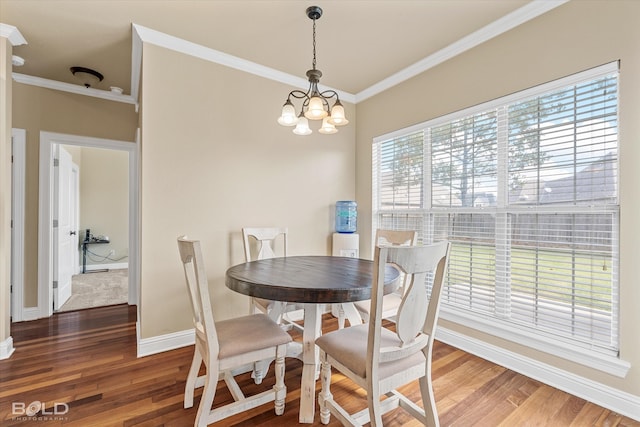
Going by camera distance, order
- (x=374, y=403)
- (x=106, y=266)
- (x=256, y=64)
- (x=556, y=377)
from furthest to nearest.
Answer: (x=106, y=266), (x=256, y=64), (x=556, y=377), (x=374, y=403)

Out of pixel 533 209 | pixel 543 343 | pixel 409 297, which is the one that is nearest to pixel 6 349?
pixel 409 297

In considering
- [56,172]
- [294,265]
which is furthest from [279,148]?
[56,172]

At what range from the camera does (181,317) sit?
2.49 m

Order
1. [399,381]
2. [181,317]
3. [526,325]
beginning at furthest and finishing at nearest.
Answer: [181,317]
[526,325]
[399,381]

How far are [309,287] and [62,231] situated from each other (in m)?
3.71

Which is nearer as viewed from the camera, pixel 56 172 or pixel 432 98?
pixel 432 98

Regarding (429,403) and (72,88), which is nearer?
(429,403)

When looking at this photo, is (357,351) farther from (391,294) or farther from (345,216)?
(345,216)

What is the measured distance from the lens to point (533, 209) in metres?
2.07

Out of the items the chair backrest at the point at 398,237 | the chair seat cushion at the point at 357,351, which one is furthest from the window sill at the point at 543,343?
the chair seat cushion at the point at 357,351

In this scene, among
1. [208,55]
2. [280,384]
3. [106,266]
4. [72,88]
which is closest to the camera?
[280,384]

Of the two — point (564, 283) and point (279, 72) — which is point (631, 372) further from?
point (279, 72)

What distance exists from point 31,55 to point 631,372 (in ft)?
16.5

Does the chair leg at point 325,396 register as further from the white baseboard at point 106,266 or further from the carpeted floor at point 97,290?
the white baseboard at point 106,266
